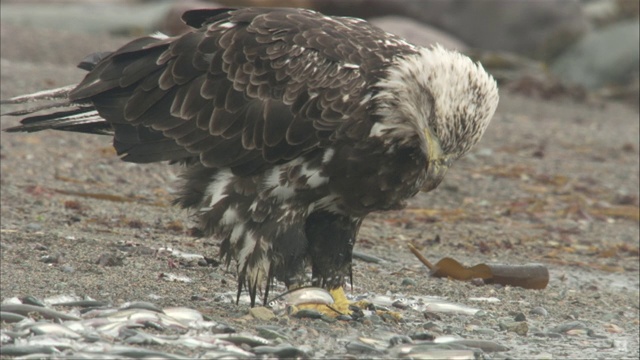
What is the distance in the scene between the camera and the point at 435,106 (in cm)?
599

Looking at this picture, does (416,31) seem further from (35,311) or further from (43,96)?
(35,311)

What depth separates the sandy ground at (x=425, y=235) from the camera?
21.6ft

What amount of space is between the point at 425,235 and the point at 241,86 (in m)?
3.30

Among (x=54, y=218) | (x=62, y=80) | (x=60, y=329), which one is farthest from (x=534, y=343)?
(x=62, y=80)

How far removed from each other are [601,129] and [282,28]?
379 inches

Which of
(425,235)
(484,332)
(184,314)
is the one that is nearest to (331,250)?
(484,332)

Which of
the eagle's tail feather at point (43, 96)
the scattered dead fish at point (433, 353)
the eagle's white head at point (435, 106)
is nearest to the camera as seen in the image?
the scattered dead fish at point (433, 353)

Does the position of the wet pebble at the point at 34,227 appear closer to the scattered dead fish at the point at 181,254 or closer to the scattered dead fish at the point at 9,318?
the scattered dead fish at the point at 181,254

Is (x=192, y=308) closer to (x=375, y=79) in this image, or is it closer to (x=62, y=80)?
(x=375, y=79)

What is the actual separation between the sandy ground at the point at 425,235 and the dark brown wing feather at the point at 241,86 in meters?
0.85

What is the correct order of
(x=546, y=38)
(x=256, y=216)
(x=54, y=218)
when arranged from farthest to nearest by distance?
(x=546, y=38) < (x=54, y=218) < (x=256, y=216)

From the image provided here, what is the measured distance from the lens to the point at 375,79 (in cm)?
616

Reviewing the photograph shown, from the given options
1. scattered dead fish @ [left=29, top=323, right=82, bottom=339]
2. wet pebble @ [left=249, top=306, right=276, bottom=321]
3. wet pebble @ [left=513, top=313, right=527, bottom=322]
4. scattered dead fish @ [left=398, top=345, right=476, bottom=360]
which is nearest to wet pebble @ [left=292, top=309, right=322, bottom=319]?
wet pebble @ [left=249, top=306, right=276, bottom=321]

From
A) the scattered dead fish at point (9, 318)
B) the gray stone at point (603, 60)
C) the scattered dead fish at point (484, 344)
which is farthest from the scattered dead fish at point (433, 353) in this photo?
the gray stone at point (603, 60)
